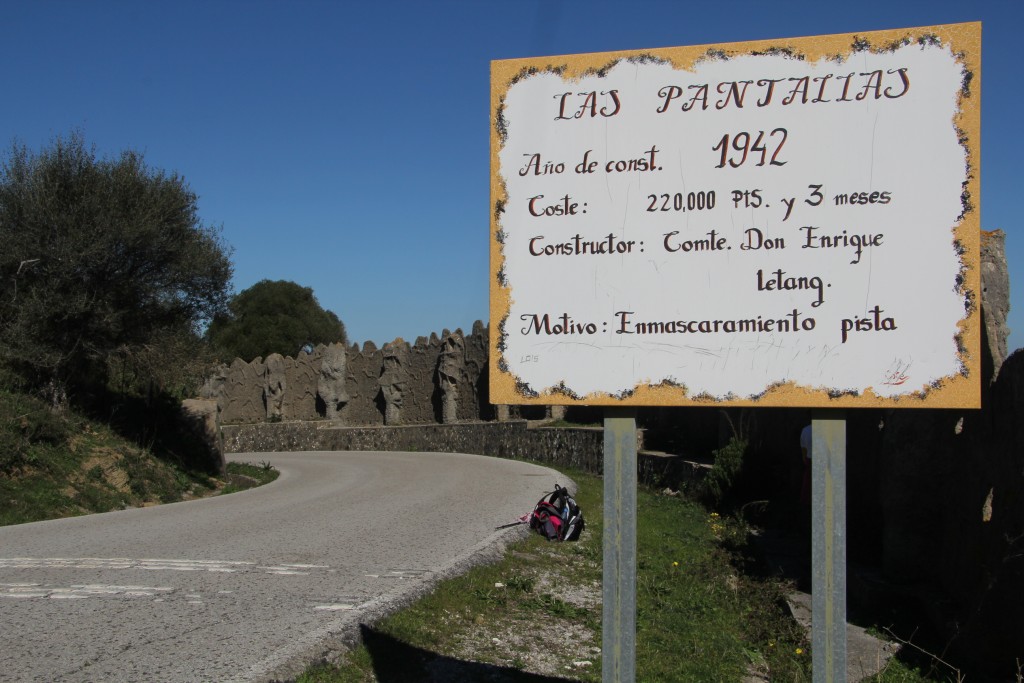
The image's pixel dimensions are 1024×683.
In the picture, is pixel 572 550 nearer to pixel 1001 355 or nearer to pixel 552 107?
pixel 1001 355

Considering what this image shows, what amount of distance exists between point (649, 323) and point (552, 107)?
3.09 ft

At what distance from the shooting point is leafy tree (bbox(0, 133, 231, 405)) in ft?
47.4

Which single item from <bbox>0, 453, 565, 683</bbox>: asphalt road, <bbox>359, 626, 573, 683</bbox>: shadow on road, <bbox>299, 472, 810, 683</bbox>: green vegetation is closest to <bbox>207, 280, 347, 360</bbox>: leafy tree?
<bbox>0, 453, 565, 683</bbox>: asphalt road

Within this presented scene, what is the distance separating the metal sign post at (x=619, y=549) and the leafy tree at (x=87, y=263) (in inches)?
527

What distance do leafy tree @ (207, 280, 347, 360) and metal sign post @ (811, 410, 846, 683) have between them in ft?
Answer: 204

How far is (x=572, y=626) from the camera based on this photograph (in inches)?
266

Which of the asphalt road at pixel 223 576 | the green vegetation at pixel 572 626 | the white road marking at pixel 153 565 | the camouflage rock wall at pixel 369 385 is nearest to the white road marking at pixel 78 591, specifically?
the asphalt road at pixel 223 576

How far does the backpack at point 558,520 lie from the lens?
977 cm

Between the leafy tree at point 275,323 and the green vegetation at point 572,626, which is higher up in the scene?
the leafy tree at point 275,323

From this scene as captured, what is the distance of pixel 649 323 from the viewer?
3381 millimetres

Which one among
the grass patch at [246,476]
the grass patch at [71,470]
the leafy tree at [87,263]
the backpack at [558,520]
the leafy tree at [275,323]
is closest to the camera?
the backpack at [558,520]

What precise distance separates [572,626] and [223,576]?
9.39 ft
